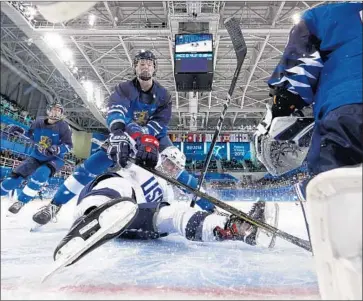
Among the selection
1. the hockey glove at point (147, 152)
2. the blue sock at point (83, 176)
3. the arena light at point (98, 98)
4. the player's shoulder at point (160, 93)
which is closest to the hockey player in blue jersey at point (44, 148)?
the blue sock at point (83, 176)

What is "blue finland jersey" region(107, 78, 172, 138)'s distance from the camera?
2221mm

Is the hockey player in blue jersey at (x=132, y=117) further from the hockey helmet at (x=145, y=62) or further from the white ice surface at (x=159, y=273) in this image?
the white ice surface at (x=159, y=273)

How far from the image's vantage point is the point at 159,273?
1.03 metres

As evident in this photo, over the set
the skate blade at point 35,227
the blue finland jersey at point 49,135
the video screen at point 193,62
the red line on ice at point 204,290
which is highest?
the video screen at point 193,62

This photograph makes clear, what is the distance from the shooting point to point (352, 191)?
0.49 m

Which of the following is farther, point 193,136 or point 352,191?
point 193,136

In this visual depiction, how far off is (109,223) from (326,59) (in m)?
0.89

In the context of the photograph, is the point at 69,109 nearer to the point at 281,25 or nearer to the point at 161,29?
the point at 161,29

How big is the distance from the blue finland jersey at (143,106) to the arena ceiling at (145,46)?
2047mm

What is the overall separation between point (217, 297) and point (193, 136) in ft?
45.6

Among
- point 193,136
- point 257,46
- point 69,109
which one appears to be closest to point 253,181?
point 193,136

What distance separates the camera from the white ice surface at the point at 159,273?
0.79m

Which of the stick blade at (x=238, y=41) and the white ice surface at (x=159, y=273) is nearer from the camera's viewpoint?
the white ice surface at (x=159, y=273)

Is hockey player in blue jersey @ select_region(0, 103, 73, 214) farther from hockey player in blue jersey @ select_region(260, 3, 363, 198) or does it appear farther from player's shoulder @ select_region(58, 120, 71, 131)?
hockey player in blue jersey @ select_region(260, 3, 363, 198)
